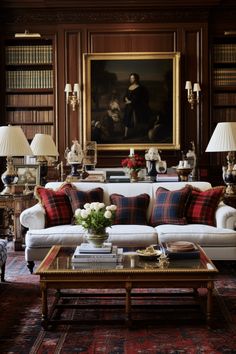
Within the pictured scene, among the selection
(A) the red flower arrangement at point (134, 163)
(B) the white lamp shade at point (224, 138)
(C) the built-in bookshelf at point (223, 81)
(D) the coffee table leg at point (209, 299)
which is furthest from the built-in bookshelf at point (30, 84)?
(D) the coffee table leg at point (209, 299)

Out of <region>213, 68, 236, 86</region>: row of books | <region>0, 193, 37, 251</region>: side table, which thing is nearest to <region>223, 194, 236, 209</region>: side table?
<region>0, 193, 37, 251</region>: side table

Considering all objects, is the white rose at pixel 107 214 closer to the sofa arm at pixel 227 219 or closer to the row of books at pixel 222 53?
the sofa arm at pixel 227 219

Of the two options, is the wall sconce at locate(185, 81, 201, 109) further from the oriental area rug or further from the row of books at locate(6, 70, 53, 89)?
the oriental area rug

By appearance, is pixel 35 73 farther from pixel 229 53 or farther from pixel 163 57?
pixel 229 53

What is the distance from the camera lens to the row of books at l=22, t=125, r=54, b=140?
890cm

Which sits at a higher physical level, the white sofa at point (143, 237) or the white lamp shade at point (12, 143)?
the white lamp shade at point (12, 143)

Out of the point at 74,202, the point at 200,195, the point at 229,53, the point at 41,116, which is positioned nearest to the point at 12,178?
the point at 74,202

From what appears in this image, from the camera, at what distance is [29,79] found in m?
8.80

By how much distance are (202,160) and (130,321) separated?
5.47 m

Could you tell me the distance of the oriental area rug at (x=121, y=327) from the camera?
3.28 m

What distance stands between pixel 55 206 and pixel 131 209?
722 mm

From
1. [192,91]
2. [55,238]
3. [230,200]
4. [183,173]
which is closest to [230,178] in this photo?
[230,200]

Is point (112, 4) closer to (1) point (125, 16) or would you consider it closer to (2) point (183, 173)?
(1) point (125, 16)

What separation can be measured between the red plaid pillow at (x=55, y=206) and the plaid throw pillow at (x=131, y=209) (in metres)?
0.46
